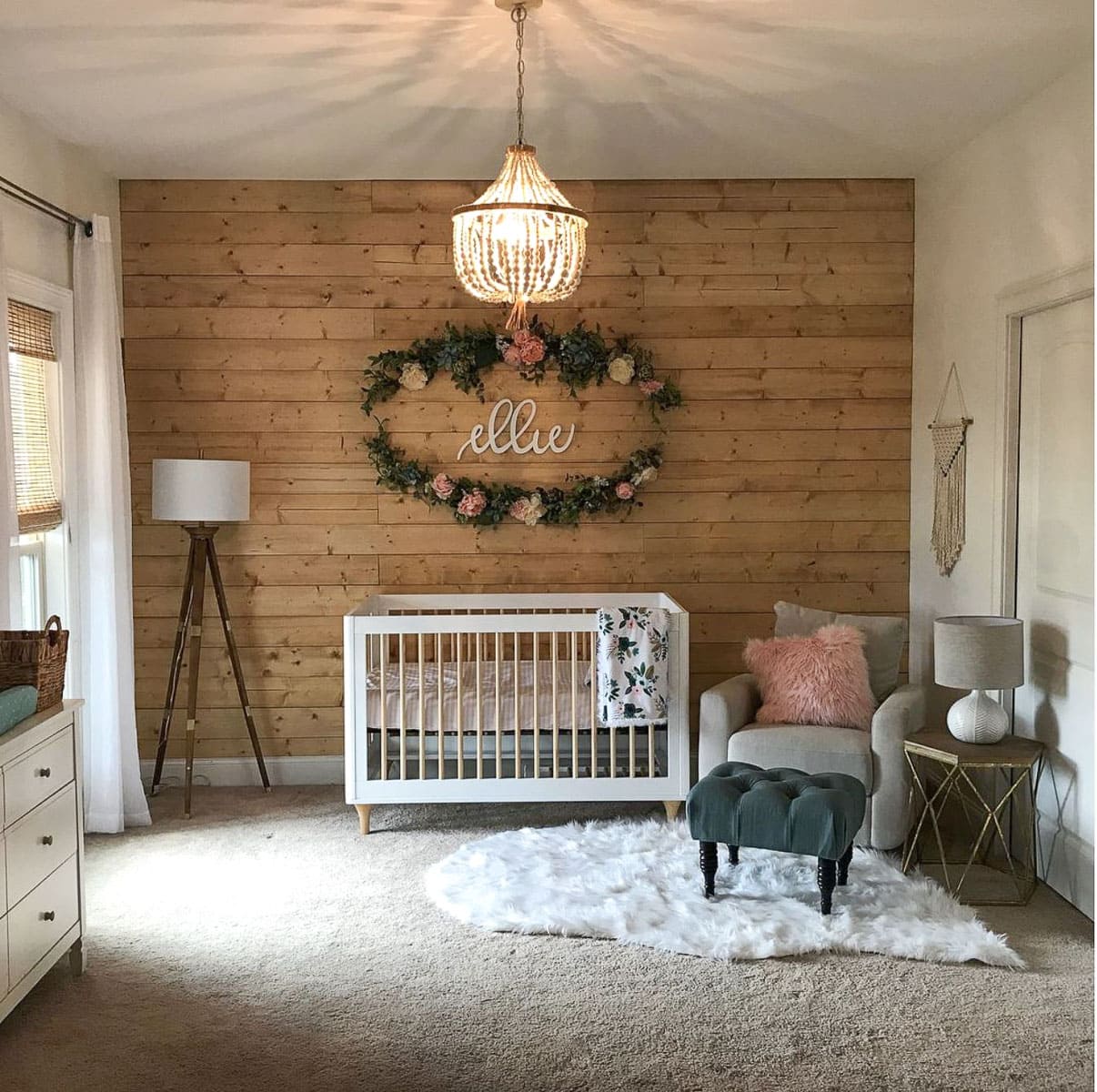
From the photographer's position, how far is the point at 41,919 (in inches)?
118

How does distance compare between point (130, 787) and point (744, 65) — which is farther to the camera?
point (130, 787)

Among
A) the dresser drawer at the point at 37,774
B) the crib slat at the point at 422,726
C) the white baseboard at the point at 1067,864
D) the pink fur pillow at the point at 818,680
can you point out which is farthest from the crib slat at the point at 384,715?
the white baseboard at the point at 1067,864

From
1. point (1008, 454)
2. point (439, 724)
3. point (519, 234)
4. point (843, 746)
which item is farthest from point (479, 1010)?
point (1008, 454)

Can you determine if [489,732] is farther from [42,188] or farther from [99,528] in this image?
[42,188]

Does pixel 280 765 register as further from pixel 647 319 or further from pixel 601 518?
pixel 647 319

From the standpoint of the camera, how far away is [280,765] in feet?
17.0

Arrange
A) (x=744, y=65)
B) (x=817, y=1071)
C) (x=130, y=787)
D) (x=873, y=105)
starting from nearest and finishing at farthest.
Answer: (x=817, y=1071)
(x=744, y=65)
(x=873, y=105)
(x=130, y=787)

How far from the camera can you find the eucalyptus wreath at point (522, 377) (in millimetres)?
5012

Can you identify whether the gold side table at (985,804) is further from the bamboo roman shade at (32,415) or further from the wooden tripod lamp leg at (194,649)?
the bamboo roman shade at (32,415)

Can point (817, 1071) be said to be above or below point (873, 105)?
below

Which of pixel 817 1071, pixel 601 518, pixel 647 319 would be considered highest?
pixel 647 319

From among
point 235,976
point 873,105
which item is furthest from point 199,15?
point 235,976

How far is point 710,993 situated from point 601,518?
2.47 m

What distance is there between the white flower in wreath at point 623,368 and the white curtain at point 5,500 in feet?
7.83
